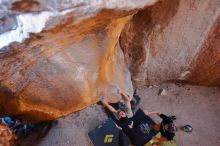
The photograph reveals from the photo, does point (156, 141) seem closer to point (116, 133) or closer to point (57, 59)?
point (116, 133)

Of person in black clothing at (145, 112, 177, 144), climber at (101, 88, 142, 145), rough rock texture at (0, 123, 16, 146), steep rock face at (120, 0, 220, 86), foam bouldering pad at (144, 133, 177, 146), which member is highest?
steep rock face at (120, 0, 220, 86)

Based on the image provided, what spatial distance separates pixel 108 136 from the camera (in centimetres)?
218

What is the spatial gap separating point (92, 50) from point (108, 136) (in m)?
0.73

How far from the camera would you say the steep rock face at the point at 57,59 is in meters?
1.31

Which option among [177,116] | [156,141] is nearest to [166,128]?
[156,141]

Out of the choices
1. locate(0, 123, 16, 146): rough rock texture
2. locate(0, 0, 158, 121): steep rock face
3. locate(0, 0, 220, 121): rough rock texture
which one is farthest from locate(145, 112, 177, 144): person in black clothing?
locate(0, 123, 16, 146): rough rock texture

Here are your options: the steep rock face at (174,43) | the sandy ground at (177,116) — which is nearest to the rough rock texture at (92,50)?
the steep rock face at (174,43)

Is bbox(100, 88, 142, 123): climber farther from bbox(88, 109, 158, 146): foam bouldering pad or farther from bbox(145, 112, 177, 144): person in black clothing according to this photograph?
bbox(145, 112, 177, 144): person in black clothing

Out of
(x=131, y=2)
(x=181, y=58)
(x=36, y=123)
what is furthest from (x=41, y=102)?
(x=181, y=58)

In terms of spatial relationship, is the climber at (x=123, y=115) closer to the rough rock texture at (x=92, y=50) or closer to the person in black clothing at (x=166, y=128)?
the rough rock texture at (x=92, y=50)

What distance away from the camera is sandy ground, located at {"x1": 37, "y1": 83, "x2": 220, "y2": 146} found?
2.23 metres

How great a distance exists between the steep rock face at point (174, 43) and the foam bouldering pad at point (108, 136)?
1.61ft

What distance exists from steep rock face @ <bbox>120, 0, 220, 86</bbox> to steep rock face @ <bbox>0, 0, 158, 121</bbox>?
369 millimetres

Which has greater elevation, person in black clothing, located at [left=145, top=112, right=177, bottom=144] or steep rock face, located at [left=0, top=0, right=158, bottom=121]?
steep rock face, located at [left=0, top=0, right=158, bottom=121]
